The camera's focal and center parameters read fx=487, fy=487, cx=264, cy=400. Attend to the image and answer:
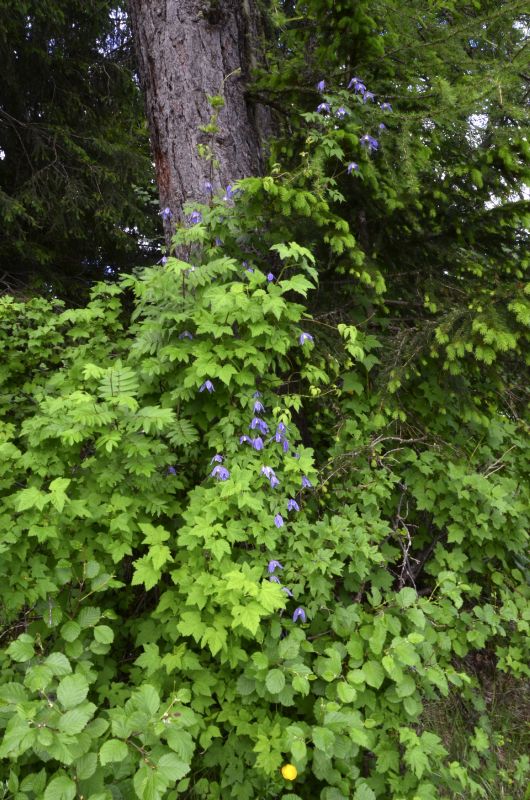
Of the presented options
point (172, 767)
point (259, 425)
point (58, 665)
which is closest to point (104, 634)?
point (58, 665)

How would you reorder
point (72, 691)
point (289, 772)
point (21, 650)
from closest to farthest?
point (72, 691) < point (21, 650) < point (289, 772)

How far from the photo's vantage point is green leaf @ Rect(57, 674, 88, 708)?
142cm

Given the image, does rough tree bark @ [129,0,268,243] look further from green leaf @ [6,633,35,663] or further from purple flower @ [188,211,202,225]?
green leaf @ [6,633,35,663]

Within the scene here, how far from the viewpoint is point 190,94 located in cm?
290

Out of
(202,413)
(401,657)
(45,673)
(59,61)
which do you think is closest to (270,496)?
(202,413)

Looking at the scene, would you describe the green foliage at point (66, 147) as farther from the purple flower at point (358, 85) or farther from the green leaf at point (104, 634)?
the green leaf at point (104, 634)

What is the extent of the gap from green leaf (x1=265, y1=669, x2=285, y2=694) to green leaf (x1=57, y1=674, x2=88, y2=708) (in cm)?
63

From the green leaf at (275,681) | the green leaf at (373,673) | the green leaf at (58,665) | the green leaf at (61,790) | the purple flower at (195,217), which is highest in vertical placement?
the purple flower at (195,217)

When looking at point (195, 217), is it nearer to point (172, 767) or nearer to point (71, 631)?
point (71, 631)

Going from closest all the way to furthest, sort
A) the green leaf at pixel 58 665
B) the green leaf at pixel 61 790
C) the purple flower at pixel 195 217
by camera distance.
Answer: the green leaf at pixel 61 790 < the green leaf at pixel 58 665 < the purple flower at pixel 195 217

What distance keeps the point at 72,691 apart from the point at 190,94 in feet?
10.0

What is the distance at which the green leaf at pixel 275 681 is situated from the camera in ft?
5.64

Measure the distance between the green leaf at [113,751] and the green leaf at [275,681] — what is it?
530 mm

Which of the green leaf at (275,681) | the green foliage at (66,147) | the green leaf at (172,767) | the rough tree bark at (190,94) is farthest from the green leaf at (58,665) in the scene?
the green foliage at (66,147)
